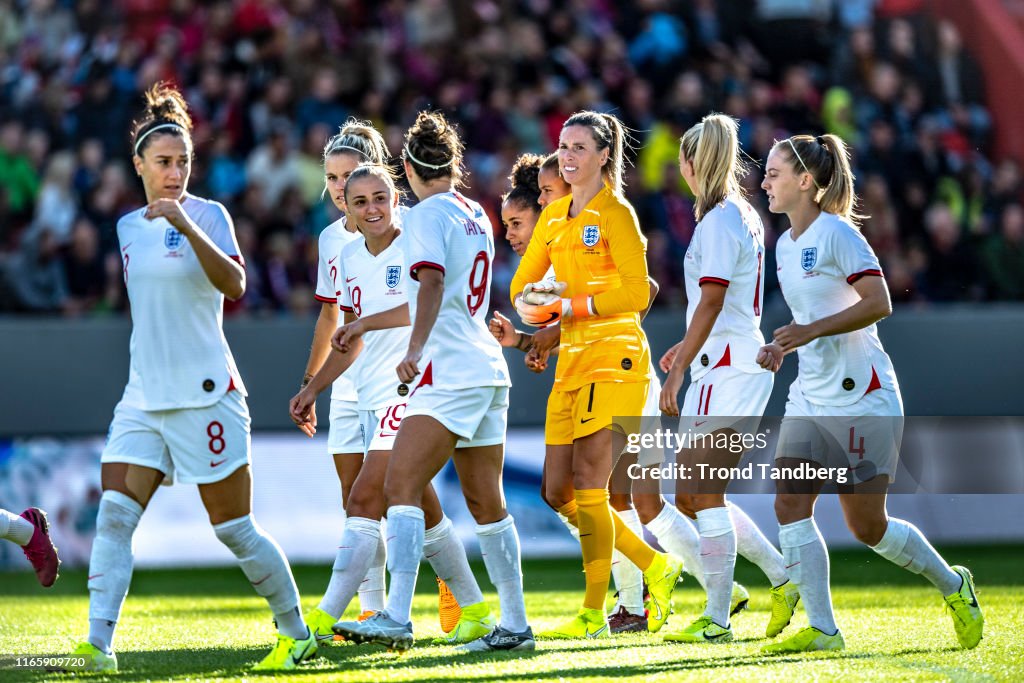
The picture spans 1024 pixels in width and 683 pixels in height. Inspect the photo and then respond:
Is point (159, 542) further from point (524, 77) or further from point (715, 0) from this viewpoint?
point (715, 0)

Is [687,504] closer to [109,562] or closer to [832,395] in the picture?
[832,395]

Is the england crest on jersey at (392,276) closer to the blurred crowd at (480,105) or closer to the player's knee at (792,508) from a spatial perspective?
the player's knee at (792,508)

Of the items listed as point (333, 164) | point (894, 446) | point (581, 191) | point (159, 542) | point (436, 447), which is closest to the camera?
point (436, 447)

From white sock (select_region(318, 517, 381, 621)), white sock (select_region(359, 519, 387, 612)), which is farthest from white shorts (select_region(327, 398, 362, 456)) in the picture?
white sock (select_region(318, 517, 381, 621))

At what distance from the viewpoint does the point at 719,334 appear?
7.04 m

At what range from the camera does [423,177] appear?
6410mm

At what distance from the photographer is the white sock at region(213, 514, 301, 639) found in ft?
19.1

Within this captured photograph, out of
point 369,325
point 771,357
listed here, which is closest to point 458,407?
point 369,325

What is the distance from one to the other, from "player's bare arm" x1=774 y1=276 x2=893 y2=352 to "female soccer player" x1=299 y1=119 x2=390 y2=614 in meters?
2.45

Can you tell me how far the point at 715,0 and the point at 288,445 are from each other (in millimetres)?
7758

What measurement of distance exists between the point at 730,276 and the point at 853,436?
3.18ft

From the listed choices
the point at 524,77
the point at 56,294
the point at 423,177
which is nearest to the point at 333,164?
the point at 423,177

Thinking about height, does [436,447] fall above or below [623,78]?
below

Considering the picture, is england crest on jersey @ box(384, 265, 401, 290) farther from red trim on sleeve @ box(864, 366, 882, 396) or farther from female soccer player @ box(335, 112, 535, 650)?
red trim on sleeve @ box(864, 366, 882, 396)
